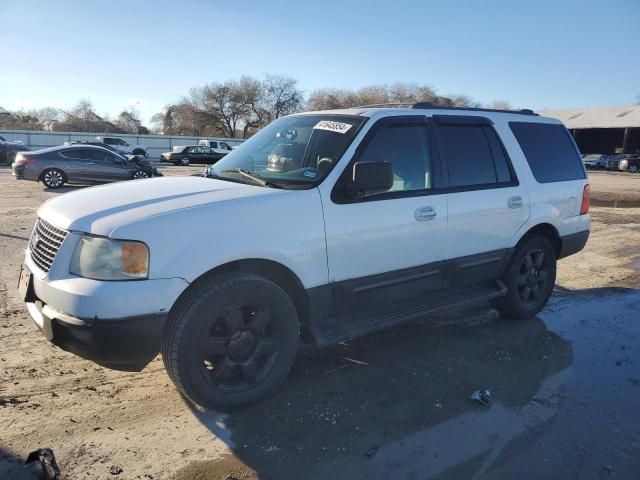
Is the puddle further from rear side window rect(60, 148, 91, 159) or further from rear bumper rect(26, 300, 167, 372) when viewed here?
rear side window rect(60, 148, 91, 159)

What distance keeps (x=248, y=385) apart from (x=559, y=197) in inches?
151

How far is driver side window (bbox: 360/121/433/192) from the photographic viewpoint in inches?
154

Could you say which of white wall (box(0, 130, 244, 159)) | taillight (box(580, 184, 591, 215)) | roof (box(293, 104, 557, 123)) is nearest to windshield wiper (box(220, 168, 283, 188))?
roof (box(293, 104, 557, 123))

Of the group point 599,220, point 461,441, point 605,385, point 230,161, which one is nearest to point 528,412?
point 461,441

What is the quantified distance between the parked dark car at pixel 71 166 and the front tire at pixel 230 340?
15.6 meters

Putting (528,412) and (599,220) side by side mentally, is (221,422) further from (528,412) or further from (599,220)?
(599,220)

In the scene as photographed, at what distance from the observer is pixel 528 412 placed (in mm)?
3443

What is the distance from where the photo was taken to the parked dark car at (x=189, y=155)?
114 ft

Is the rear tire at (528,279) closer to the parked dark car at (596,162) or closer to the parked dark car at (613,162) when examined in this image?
the parked dark car at (596,162)

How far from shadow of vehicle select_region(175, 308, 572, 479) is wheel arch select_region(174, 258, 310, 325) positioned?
632mm

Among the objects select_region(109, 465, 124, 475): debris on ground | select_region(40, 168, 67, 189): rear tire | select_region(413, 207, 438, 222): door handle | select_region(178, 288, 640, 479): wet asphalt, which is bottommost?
select_region(178, 288, 640, 479): wet asphalt

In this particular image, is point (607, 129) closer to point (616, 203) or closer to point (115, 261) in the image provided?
point (616, 203)

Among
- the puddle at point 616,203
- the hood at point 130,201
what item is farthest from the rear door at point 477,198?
the puddle at point 616,203

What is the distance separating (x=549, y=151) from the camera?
5.28 metres
